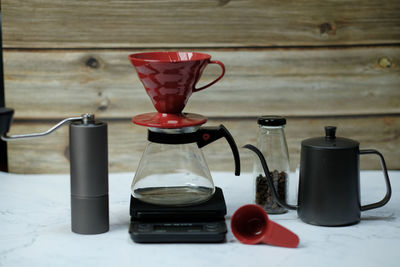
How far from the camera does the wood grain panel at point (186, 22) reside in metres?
1.41

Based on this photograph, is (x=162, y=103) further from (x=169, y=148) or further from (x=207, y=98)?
(x=207, y=98)

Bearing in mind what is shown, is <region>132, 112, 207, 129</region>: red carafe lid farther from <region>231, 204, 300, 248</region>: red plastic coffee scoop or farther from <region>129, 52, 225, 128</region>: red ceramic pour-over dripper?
<region>231, 204, 300, 248</region>: red plastic coffee scoop

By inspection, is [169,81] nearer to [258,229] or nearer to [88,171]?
[88,171]

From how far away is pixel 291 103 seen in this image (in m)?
1.48

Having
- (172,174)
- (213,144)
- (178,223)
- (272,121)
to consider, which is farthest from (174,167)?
(213,144)

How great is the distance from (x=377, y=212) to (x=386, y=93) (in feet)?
1.55

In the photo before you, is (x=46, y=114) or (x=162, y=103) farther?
(x=46, y=114)

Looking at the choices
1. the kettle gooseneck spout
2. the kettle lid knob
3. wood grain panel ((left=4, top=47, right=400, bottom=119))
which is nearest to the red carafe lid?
the kettle gooseneck spout

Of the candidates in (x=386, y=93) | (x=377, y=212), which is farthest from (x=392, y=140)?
(x=377, y=212)

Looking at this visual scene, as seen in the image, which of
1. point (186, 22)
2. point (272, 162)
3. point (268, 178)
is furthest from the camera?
point (186, 22)

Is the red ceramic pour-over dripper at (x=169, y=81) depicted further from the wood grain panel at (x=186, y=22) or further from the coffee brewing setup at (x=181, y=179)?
the wood grain panel at (x=186, y=22)

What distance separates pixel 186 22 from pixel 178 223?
63 cm

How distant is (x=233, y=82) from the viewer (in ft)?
4.80

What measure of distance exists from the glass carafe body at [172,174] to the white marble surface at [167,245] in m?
0.09
